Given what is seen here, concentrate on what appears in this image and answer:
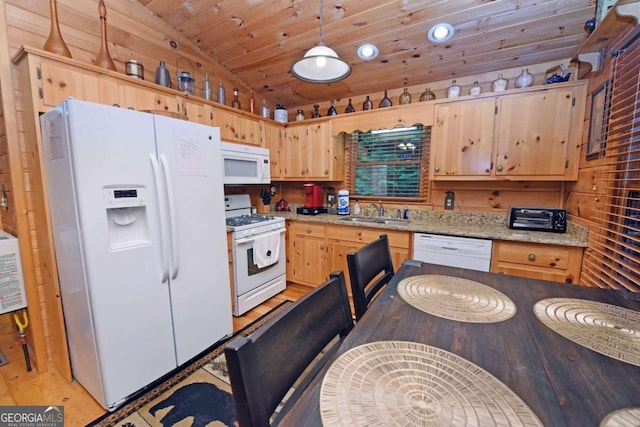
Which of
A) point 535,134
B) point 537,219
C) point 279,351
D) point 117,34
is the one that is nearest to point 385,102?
point 535,134

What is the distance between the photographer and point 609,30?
1476mm

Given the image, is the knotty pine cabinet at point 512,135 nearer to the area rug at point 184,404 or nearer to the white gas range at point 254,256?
the white gas range at point 254,256

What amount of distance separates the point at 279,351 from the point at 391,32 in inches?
100

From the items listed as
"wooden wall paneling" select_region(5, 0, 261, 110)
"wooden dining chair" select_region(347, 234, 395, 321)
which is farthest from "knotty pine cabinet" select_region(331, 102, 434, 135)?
"wooden dining chair" select_region(347, 234, 395, 321)

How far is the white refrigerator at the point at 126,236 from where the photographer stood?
134 centimetres

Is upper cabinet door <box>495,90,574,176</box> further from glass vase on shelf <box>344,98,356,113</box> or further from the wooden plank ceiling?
glass vase on shelf <box>344,98,356,113</box>

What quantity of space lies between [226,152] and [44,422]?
2.11m

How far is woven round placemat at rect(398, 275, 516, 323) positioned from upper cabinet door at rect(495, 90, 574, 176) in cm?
152

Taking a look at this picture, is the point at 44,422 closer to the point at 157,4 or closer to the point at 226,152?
the point at 226,152

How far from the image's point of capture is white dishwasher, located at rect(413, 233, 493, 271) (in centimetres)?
209

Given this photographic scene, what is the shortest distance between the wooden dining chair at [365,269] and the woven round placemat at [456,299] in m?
0.15

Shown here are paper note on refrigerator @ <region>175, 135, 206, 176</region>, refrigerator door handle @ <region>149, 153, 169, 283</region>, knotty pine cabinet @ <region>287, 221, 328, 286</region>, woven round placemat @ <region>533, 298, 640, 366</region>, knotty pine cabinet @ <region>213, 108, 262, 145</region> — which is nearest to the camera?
woven round placemat @ <region>533, 298, 640, 366</region>

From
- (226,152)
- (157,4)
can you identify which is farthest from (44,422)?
(157,4)

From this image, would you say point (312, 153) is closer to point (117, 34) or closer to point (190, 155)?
point (190, 155)
